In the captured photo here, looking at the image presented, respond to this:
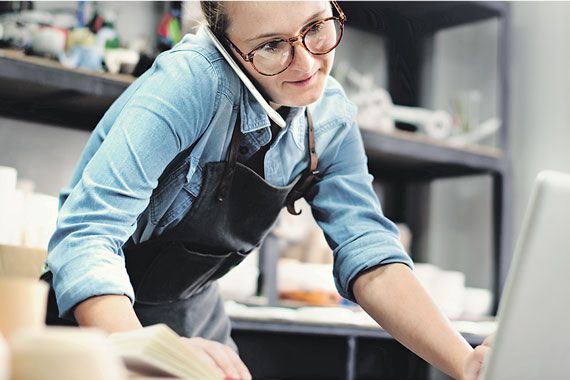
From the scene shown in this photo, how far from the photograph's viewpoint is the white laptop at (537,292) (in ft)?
2.68

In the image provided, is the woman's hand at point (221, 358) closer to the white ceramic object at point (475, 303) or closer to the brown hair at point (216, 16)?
the brown hair at point (216, 16)

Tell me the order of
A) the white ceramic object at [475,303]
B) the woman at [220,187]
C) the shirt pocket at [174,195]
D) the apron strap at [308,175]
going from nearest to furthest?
the woman at [220,187], the shirt pocket at [174,195], the apron strap at [308,175], the white ceramic object at [475,303]

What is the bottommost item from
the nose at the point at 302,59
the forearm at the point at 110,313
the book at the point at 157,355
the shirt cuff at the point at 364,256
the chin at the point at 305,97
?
the shirt cuff at the point at 364,256

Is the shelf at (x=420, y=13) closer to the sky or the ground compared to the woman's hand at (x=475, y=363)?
closer to the sky

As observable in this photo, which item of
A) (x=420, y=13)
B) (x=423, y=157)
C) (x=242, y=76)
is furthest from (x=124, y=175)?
(x=420, y=13)

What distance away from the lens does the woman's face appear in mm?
1312

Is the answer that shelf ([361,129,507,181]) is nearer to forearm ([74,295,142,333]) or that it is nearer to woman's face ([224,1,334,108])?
woman's face ([224,1,334,108])

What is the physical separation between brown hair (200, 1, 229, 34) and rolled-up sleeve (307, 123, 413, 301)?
0.31m

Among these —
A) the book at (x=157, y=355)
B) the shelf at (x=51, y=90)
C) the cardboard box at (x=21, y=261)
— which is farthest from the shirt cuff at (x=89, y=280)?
the shelf at (x=51, y=90)

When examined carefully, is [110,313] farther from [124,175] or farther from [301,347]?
[301,347]

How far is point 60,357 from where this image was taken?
60cm

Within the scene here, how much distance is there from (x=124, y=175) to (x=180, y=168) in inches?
9.1

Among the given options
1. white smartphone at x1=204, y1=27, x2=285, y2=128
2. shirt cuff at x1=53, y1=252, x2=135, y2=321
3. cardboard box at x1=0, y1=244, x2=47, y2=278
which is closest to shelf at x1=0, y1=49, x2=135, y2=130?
cardboard box at x1=0, y1=244, x2=47, y2=278

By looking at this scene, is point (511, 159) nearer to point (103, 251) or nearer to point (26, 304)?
point (103, 251)
